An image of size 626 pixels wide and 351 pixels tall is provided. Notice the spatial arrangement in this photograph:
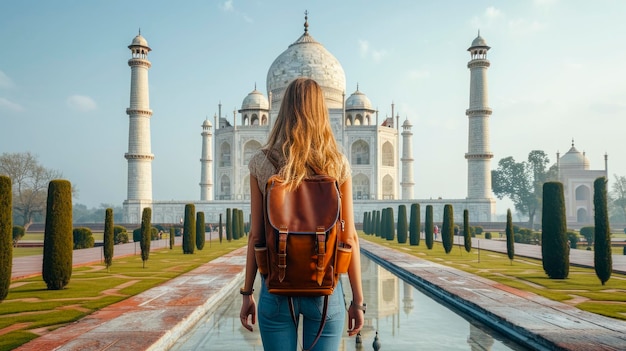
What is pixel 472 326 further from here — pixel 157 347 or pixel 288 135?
pixel 288 135

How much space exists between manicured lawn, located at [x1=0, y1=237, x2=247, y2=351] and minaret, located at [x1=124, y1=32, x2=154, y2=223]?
21459 millimetres

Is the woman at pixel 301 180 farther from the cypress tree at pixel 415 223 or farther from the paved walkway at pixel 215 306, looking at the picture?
the cypress tree at pixel 415 223

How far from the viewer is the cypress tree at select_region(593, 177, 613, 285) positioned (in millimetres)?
8984

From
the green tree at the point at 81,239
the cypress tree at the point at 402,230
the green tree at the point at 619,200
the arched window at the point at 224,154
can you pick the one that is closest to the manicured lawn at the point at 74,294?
the green tree at the point at 81,239

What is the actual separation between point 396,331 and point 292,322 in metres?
4.03

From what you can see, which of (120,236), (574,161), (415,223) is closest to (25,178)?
(120,236)

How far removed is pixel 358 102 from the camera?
45.6 metres

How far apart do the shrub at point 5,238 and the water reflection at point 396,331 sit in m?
2.56

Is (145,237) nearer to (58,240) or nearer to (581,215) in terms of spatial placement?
(58,240)

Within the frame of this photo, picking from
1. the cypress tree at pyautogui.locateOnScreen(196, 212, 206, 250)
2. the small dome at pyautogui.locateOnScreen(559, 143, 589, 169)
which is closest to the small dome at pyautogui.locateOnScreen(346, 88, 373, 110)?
the small dome at pyautogui.locateOnScreen(559, 143, 589, 169)

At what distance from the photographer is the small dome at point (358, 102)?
45.4m

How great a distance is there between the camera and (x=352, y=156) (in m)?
43.7

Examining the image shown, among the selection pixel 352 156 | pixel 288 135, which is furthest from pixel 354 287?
pixel 352 156

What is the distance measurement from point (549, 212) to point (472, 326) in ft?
17.7
